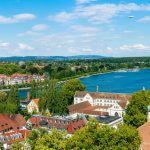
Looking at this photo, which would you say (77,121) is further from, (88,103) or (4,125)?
(88,103)

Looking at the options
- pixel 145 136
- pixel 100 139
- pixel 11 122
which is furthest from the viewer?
pixel 11 122

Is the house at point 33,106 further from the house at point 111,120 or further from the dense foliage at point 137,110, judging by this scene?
the dense foliage at point 137,110

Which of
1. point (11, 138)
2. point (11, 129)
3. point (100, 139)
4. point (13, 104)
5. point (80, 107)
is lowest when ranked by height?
point (11, 129)

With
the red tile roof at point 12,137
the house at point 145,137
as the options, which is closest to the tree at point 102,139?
the house at point 145,137

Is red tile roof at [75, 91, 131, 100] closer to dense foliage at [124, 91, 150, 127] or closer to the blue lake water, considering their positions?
dense foliage at [124, 91, 150, 127]

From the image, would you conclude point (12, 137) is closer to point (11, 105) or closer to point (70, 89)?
point (11, 105)

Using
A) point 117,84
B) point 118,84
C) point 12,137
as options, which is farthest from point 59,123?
point 117,84

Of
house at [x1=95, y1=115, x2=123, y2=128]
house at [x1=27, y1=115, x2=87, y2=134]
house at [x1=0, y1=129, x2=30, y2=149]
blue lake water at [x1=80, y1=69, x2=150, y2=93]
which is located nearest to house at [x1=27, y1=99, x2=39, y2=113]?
house at [x1=27, y1=115, x2=87, y2=134]

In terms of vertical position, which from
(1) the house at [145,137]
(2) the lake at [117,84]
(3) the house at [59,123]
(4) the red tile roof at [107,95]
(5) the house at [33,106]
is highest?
(1) the house at [145,137]
